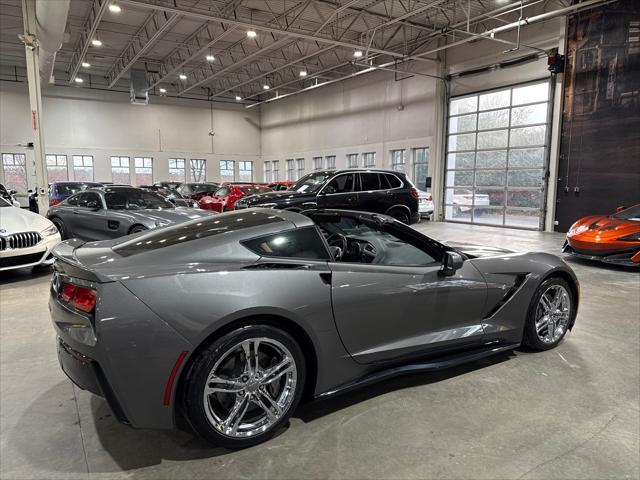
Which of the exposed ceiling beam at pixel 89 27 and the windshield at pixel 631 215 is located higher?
the exposed ceiling beam at pixel 89 27

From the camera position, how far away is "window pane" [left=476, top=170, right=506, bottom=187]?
1480 cm

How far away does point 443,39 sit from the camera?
51.9 feet

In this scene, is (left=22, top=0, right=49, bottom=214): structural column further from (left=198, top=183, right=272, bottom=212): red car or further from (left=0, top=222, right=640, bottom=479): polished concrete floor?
(left=0, top=222, right=640, bottom=479): polished concrete floor

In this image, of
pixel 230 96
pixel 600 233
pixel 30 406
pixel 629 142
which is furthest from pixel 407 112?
pixel 30 406

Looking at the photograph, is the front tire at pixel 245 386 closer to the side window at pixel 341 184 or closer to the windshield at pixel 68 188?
the side window at pixel 341 184

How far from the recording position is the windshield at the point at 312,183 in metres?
10.3

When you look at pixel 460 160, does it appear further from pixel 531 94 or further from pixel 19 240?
pixel 19 240

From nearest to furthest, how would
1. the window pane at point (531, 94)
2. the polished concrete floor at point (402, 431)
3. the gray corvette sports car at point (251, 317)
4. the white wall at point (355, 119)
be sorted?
the gray corvette sports car at point (251, 317) → the polished concrete floor at point (402, 431) → the window pane at point (531, 94) → the white wall at point (355, 119)

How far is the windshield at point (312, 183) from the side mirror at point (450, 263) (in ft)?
24.8

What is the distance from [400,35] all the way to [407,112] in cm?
291

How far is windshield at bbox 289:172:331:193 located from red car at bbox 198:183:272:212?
10.6 feet

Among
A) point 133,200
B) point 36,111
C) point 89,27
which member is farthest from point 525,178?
point 89,27

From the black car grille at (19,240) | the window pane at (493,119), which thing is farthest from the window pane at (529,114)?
the black car grille at (19,240)

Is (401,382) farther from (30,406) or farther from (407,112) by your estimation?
(407,112)
